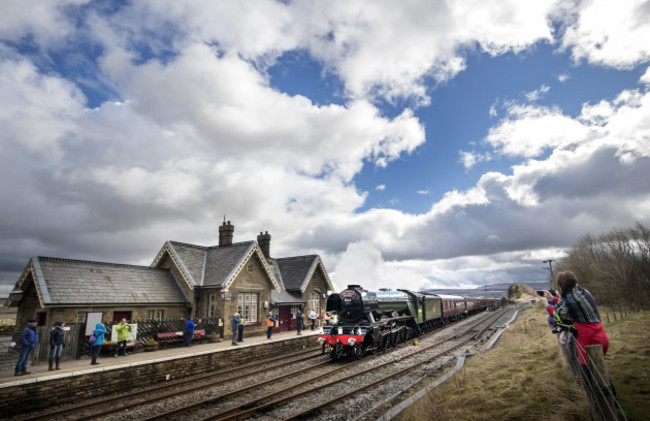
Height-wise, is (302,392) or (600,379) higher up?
(600,379)

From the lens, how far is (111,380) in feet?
36.4

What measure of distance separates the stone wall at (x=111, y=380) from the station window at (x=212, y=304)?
4811 millimetres

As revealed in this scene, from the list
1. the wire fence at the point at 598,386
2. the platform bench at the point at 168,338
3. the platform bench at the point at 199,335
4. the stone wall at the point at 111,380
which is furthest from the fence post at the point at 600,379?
the platform bench at the point at 199,335

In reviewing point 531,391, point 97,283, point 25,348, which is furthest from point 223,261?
point 531,391

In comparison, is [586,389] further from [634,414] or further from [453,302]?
[453,302]

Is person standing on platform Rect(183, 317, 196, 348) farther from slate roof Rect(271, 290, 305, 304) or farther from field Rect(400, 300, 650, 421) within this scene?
field Rect(400, 300, 650, 421)

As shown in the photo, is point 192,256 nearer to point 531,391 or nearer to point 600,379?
point 531,391

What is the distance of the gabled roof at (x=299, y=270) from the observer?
1067 inches

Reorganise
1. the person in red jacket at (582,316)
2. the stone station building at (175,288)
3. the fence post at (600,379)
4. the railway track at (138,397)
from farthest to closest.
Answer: the stone station building at (175,288) → the railway track at (138,397) → the person in red jacket at (582,316) → the fence post at (600,379)

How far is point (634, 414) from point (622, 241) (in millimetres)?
40224

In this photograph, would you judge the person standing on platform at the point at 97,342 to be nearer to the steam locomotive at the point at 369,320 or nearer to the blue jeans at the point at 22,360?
the blue jeans at the point at 22,360

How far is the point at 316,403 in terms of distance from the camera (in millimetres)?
9148

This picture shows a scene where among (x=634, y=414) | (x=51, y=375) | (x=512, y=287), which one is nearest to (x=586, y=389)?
(x=634, y=414)

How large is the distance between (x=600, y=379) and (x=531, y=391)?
9.97 feet
